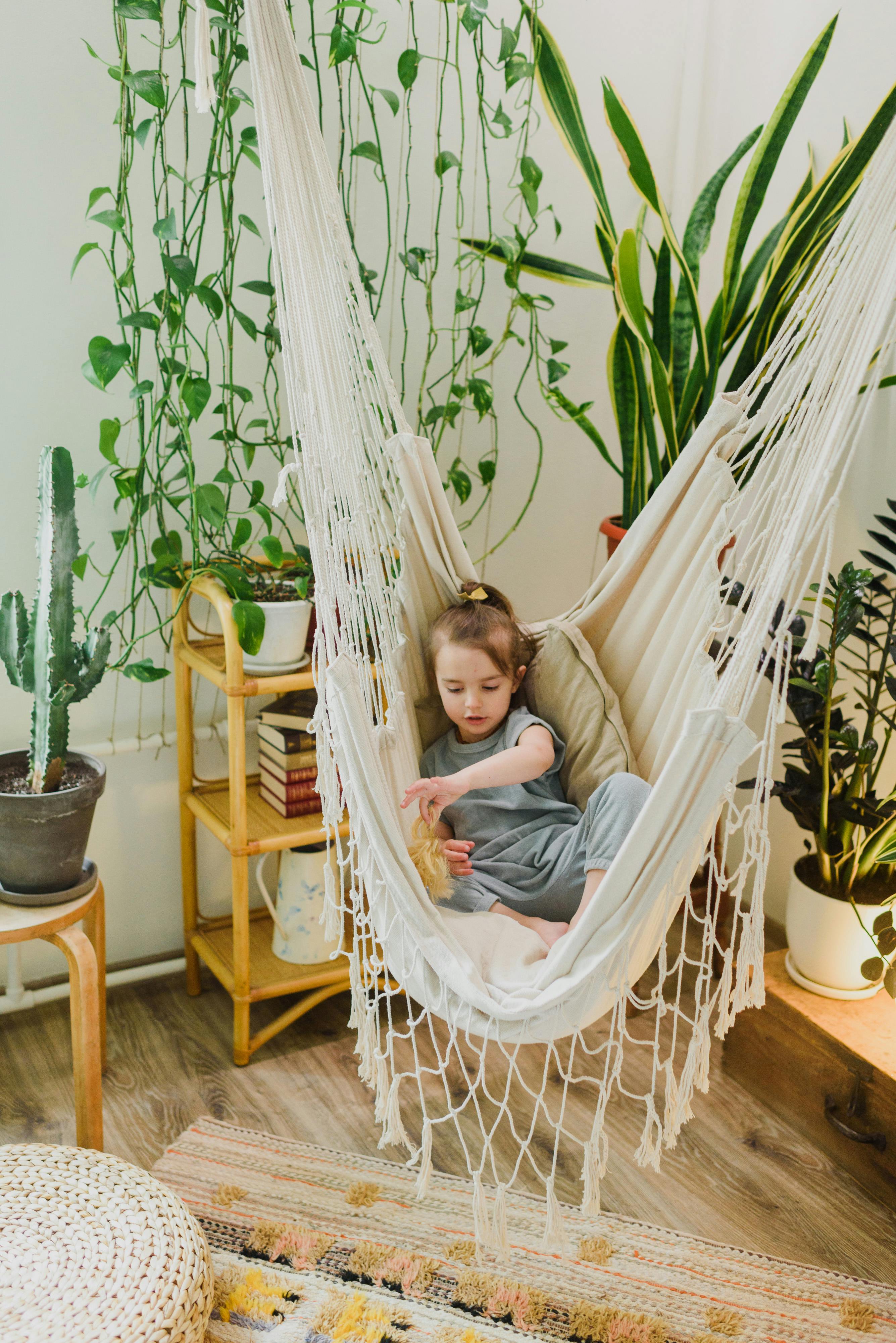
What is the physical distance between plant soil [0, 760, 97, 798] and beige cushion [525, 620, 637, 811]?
671 mm

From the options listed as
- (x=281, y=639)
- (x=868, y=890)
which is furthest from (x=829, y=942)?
(x=281, y=639)

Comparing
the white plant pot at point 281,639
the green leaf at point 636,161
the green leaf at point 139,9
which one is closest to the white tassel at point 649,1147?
the white plant pot at point 281,639

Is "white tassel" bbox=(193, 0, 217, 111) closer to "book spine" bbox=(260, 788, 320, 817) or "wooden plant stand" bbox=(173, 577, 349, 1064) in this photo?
"wooden plant stand" bbox=(173, 577, 349, 1064)

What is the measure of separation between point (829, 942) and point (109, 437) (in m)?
1.37

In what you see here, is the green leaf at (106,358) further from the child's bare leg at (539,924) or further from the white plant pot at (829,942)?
the white plant pot at (829,942)

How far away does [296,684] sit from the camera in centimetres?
164

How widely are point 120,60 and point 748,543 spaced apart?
3.98 feet

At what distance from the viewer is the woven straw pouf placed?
1.11m

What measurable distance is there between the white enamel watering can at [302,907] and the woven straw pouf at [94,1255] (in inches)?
20.9

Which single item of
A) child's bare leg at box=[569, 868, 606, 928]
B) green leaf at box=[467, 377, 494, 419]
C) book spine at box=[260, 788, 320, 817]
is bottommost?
book spine at box=[260, 788, 320, 817]

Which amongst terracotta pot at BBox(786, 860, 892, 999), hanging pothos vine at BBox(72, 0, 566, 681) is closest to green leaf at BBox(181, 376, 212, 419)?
hanging pothos vine at BBox(72, 0, 566, 681)

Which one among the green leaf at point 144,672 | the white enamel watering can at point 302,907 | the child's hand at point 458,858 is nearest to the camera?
the child's hand at point 458,858

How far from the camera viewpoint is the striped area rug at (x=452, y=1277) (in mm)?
1289

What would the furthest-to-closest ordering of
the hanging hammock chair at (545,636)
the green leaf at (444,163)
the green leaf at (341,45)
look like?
the green leaf at (444,163) < the green leaf at (341,45) < the hanging hammock chair at (545,636)
